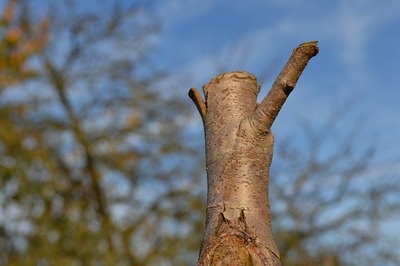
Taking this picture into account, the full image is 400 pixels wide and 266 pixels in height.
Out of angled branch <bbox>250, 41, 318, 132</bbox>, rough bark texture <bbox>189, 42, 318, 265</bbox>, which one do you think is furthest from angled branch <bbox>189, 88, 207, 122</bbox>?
angled branch <bbox>250, 41, 318, 132</bbox>

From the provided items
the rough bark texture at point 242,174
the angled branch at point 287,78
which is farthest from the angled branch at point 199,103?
the angled branch at point 287,78

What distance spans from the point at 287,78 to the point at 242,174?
0.59ft

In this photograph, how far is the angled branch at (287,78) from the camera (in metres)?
1.31

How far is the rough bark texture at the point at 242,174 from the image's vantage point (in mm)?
1257

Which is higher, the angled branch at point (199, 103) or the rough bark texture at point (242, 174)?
the angled branch at point (199, 103)

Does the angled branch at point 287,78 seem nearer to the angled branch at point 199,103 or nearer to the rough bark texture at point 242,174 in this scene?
the rough bark texture at point 242,174

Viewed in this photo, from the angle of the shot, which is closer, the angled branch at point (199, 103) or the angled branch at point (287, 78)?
the angled branch at point (287, 78)

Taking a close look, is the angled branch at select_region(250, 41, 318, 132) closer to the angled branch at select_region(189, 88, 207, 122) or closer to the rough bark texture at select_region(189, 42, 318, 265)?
the rough bark texture at select_region(189, 42, 318, 265)

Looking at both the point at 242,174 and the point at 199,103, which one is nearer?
the point at 242,174

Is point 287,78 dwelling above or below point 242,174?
above

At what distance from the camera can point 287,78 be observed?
1.31 metres

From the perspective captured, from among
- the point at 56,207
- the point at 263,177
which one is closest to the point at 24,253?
the point at 56,207

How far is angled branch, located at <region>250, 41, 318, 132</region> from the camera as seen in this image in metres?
1.31

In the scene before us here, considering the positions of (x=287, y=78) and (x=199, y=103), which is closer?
(x=287, y=78)
